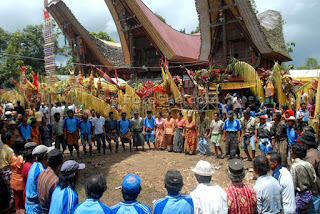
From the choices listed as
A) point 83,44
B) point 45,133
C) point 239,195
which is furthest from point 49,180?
point 83,44

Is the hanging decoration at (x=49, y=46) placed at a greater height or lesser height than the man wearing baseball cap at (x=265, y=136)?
greater

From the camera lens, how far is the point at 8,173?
339 cm

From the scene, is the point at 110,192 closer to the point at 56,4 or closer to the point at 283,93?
the point at 283,93

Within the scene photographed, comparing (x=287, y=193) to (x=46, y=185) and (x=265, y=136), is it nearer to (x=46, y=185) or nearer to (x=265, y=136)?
(x=46, y=185)

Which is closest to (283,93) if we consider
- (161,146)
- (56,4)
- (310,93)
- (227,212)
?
(310,93)

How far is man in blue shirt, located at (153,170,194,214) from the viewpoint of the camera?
200 cm

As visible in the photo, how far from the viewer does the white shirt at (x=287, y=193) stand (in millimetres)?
2465

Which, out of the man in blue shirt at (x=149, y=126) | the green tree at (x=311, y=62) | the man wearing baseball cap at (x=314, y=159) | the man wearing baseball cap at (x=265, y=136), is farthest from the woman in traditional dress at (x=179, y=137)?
the green tree at (x=311, y=62)

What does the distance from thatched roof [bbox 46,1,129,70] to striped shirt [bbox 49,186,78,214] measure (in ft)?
59.2

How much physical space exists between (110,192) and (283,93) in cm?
842

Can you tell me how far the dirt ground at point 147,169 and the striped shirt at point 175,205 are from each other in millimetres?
2511

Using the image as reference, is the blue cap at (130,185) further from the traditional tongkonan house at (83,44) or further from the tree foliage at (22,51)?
the tree foliage at (22,51)

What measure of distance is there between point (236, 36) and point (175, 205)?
576 inches

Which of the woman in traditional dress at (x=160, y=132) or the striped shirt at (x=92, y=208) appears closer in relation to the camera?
the striped shirt at (x=92, y=208)
